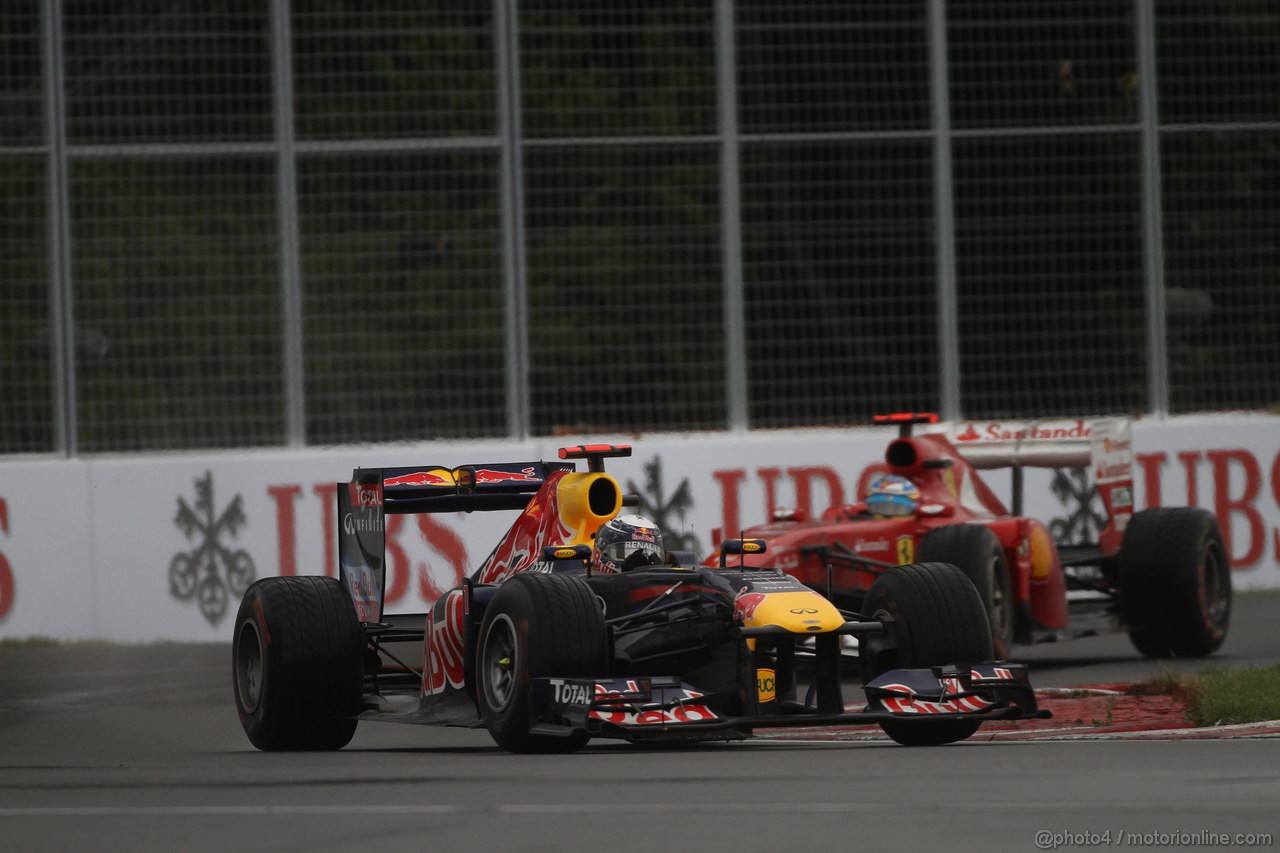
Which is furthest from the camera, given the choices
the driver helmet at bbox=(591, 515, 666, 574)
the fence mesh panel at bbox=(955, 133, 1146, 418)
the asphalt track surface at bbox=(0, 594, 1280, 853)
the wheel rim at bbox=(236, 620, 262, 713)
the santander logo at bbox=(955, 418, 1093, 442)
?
the fence mesh panel at bbox=(955, 133, 1146, 418)

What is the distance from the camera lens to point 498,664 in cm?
1005

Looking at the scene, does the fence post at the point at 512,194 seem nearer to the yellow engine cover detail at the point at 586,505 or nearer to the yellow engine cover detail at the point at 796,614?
the yellow engine cover detail at the point at 586,505

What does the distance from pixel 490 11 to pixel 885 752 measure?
1203cm

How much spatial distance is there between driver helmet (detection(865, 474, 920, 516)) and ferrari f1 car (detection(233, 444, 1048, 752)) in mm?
3851

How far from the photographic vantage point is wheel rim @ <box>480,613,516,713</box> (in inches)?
391

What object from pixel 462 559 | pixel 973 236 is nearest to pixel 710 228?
pixel 973 236

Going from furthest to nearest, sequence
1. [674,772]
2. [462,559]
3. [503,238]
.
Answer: [503,238] < [462,559] < [674,772]

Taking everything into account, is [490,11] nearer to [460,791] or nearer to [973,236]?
[973,236]

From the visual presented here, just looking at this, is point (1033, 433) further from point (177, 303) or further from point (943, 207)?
point (177, 303)

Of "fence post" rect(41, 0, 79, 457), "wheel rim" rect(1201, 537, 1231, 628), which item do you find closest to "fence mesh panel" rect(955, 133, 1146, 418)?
"wheel rim" rect(1201, 537, 1231, 628)

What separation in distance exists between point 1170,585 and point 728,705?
6.16 m

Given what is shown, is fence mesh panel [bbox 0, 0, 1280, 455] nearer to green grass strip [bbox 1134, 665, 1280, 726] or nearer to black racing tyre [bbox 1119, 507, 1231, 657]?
black racing tyre [bbox 1119, 507, 1231, 657]

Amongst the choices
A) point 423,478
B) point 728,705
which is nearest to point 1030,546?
point 423,478

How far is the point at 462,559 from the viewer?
742 inches
